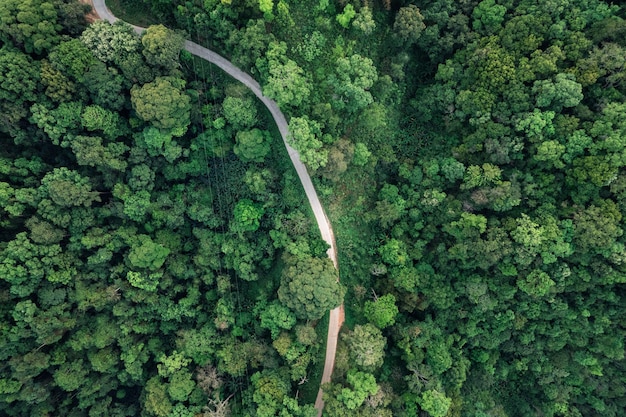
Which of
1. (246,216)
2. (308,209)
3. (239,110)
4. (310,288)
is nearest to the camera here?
(310,288)

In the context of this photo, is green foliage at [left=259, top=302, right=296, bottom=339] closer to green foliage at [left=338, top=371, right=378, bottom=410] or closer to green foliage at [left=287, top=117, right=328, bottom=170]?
green foliage at [left=338, top=371, right=378, bottom=410]

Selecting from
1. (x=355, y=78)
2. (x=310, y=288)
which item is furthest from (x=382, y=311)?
(x=355, y=78)

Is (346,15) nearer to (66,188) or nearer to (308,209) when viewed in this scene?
(308,209)

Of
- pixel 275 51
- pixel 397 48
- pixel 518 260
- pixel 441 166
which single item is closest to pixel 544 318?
pixel 518 260

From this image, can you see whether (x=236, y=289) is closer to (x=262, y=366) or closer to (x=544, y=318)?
(x=262, y=366)

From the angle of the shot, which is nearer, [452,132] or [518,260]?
[518,260]

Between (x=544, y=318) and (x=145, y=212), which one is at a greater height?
(x=544, y=318)

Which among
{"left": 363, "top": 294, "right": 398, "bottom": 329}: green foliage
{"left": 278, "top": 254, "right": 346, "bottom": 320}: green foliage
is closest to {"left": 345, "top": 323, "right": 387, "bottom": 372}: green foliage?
{"left": 363, "top": 294, "right": 398, "bottom": 329}: green foliage
